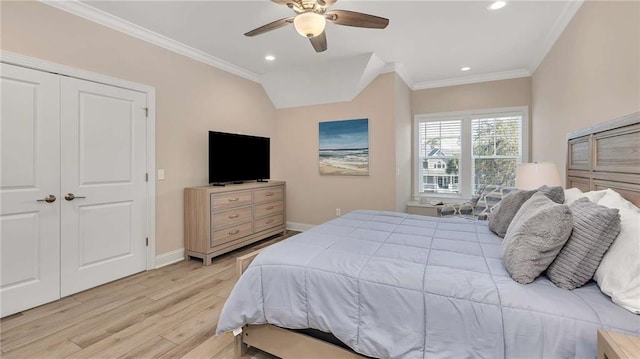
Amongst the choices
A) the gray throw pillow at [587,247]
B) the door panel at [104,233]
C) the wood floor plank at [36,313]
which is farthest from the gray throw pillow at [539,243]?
the door panel at [104,233]

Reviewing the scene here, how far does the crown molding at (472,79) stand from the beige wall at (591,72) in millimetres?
842

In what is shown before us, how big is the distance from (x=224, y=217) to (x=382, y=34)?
2.93m

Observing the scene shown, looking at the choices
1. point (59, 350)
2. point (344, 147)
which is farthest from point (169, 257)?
point (344, 147)

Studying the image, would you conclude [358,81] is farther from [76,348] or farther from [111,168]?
[76,348]

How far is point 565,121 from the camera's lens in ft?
9.23

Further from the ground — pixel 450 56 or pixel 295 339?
pixel 450 56

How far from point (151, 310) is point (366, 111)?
3.71 m

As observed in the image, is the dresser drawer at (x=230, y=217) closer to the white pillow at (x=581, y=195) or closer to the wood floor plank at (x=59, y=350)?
the wood floor plank at (x=59, y=350)

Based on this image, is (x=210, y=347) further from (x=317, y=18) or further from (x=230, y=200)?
(x=317, y=18)

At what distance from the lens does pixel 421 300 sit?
1.33m

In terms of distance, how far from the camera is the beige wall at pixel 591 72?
1.76m

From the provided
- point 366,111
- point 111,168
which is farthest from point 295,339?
point 366,111

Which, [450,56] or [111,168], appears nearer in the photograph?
[111,168]

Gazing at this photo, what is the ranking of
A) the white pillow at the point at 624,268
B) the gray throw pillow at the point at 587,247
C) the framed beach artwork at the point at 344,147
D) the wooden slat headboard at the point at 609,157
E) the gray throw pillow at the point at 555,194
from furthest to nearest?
the framed beach artwork at the point at 344,147 < the gray throw pillow at the point at 555,194 < the wooden slat headboard at the point at 609,157 < the gray throw pillow at the point at 587,247 < the white pillow at the point at 624,268
